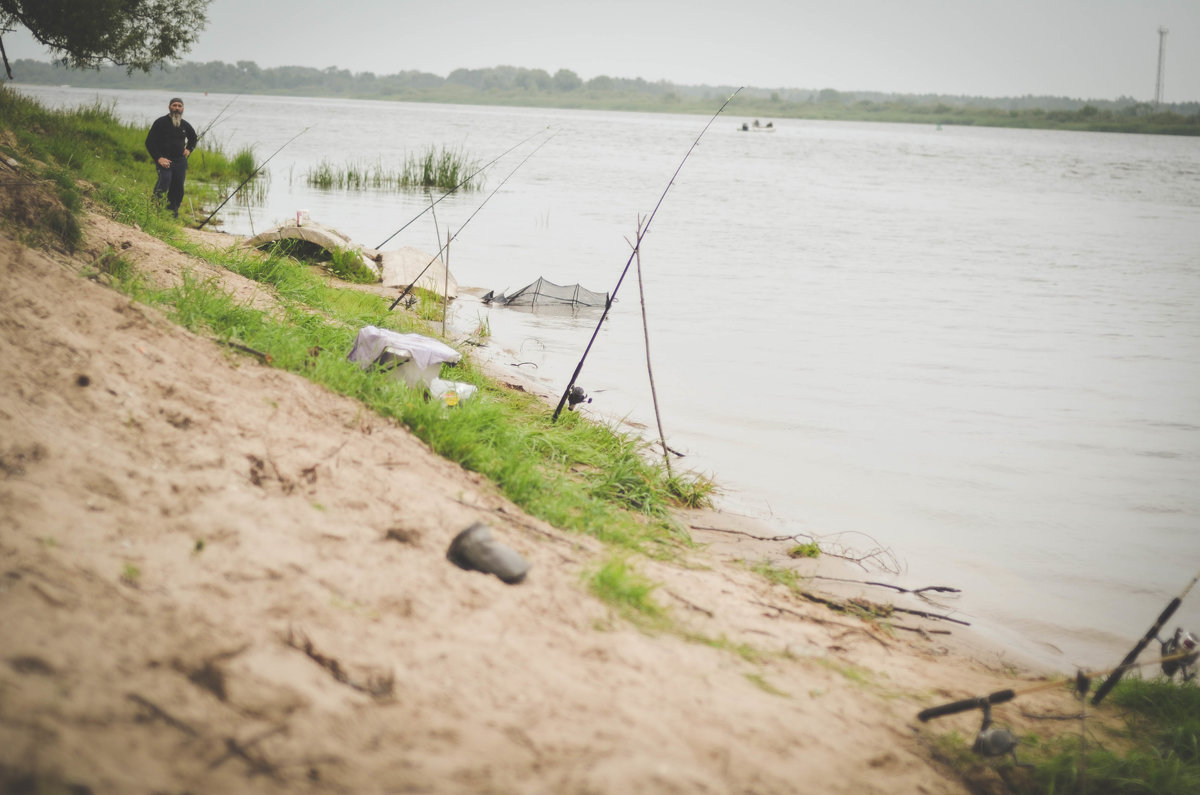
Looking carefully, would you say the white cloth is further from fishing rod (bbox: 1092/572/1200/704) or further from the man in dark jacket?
the man in dark jacket

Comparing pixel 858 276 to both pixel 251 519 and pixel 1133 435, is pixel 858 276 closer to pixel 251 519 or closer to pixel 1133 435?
pixel 1133 435

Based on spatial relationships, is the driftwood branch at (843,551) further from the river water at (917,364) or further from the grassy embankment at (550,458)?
the grassy embankment at (550,458)

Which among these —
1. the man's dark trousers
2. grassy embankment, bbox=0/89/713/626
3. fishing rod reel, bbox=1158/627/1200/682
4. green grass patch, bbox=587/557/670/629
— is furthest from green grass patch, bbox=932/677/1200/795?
the man's dark trousers

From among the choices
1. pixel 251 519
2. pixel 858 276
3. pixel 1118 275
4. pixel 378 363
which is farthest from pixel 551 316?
pixel 1118 275

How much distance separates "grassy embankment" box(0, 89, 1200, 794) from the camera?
2.71 m

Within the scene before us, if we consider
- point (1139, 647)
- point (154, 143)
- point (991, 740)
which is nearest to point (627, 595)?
point (991, 740)

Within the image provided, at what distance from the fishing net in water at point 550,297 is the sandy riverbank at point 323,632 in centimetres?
642

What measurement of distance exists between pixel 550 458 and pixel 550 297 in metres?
5.75

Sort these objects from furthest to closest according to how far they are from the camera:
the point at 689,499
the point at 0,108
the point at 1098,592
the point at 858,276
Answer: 1. the point at 858,276
2. the point at 0,108
3. the point at 689,499
4. the point at 1098,592

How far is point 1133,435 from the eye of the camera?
6680mm

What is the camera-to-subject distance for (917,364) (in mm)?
8492

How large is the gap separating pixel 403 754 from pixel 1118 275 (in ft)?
50.9

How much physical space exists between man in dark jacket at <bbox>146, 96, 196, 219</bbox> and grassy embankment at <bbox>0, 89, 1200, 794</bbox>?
2.84m

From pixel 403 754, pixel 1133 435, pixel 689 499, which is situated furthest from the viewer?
pixel 1133 435
